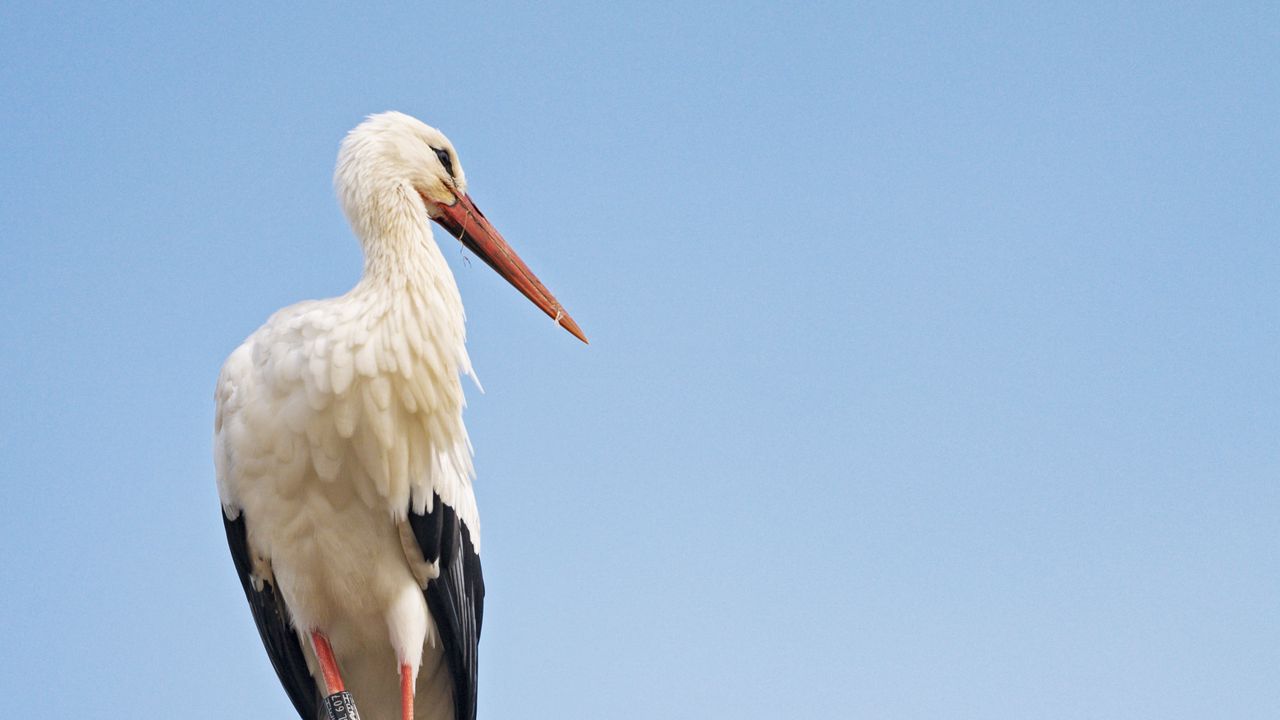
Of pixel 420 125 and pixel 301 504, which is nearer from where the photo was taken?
pixel 301 504

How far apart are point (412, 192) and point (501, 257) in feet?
1.70

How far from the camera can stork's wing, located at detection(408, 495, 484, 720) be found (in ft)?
11.3

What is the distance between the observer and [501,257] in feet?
13.2

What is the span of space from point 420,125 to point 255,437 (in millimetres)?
1070

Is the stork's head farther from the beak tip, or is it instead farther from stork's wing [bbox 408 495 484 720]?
stork's wing [bbox 408 495 484 720]

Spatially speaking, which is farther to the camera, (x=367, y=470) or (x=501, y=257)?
(x=501, y=257)

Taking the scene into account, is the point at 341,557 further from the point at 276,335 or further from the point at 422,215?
the point at 422,215

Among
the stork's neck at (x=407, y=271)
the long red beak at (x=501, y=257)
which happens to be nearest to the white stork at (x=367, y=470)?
the stork's neck at (x=407, y=271)

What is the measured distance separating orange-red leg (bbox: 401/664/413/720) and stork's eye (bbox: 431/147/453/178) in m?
1.45

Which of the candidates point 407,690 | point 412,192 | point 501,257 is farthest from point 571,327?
point 407,690

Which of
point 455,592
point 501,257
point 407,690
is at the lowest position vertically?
point 407,690

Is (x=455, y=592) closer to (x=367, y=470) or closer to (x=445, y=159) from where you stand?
(x=367, y=470)

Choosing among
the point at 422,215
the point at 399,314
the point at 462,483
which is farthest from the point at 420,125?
the point at 462,483

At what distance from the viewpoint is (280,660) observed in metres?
3.61
